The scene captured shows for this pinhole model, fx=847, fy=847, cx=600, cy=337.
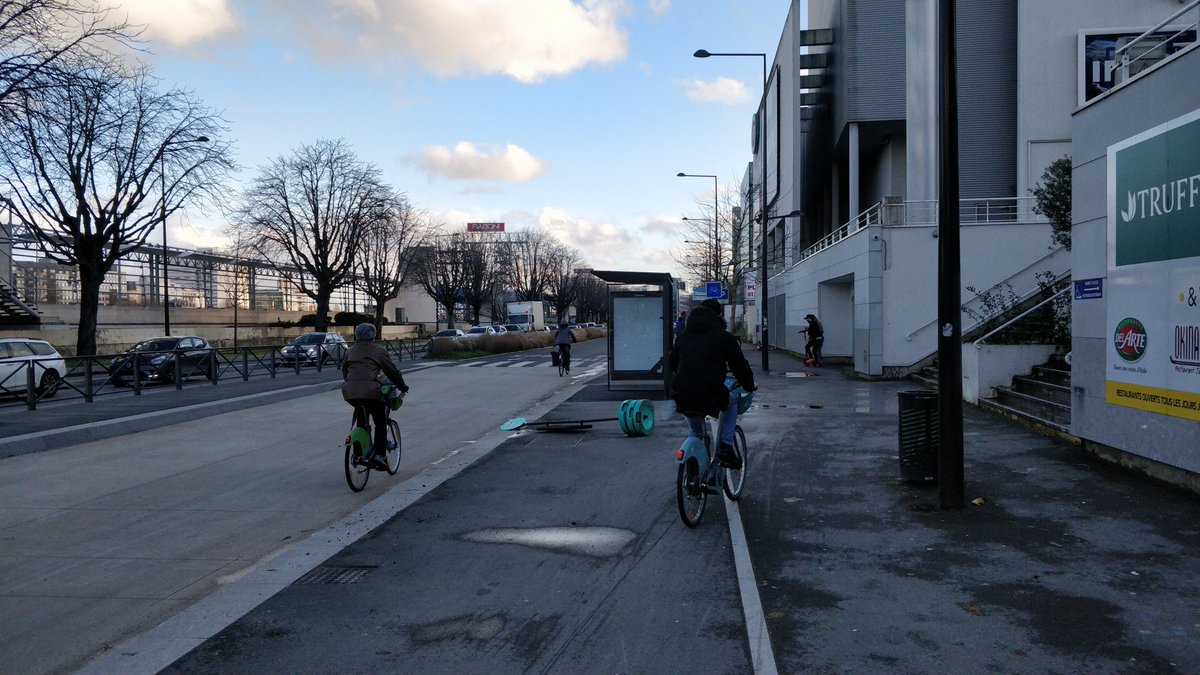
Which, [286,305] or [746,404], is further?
[286,305]

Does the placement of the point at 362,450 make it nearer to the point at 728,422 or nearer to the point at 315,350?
the point at 728,422

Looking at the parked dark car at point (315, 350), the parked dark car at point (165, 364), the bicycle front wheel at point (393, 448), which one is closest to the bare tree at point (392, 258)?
the parked dark car at point (315, 350)

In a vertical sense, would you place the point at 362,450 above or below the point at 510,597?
above

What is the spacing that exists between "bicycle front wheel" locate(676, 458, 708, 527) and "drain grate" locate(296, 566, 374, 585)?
7.69ft

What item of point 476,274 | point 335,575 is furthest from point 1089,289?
point 476,274

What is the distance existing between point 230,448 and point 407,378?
14.4m

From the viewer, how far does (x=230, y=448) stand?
38.7 feet

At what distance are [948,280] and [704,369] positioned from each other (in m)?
2.20

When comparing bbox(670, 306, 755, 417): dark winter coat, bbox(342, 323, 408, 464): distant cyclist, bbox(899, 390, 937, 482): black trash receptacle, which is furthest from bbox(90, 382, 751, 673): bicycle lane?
bbox(899, 390, 937, 482): black trash receptacle

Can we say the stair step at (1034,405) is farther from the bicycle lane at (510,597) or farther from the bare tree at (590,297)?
the bare tree at (590,297)

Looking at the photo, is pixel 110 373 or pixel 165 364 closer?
pixel 110 373

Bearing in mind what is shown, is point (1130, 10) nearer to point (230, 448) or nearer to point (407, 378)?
point (407, 378)

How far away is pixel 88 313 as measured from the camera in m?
33.0

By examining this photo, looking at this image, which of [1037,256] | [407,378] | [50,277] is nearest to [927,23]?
[1037,256]
